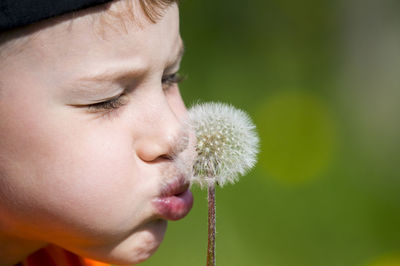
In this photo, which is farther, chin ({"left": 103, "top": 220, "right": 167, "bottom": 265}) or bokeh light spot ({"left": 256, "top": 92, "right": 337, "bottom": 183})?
bokeh light spot ({"left": 256, "top": 92, "right": 337, "bottom": 183})

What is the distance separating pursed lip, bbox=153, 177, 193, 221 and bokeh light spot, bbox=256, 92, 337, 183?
41.3 inches

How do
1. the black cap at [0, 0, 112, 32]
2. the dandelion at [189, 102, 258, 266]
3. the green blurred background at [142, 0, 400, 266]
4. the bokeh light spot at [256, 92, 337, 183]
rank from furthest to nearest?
the bokeh light spot at [256, 92, 337, 183]
the green blurred background at [142, 0, 400, 266]
the dandelion at [189, 102, 258, 266]
the black cap at [0, 0, 112, 32]

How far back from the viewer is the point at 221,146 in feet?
2.38

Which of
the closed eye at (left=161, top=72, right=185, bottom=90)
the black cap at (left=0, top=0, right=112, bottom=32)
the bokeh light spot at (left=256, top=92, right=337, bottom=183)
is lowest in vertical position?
the black cap at (left=0, top=0, right=112, bottom=32)

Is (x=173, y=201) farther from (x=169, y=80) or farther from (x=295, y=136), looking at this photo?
(x=295, y=136)

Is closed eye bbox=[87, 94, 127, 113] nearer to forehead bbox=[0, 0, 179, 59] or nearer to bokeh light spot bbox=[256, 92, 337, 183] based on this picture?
forehead bbox=[0, 0, 179, 59]

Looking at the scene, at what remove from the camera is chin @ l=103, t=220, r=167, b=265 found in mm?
725

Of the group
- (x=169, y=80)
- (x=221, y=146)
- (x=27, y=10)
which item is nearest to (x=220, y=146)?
(x=221, y=146)

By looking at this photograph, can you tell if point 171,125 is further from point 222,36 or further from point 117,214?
point 222,36

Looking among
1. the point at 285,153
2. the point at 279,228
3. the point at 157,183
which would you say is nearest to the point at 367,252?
the point at 279,228

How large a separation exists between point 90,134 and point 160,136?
8 cm

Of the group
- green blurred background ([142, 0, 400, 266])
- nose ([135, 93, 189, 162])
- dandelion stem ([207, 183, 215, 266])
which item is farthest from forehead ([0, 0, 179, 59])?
green blurred background ([142, 0, 400, 266])

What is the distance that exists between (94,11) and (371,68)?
5.47 feet

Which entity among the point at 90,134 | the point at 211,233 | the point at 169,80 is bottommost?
the point at 211,233
